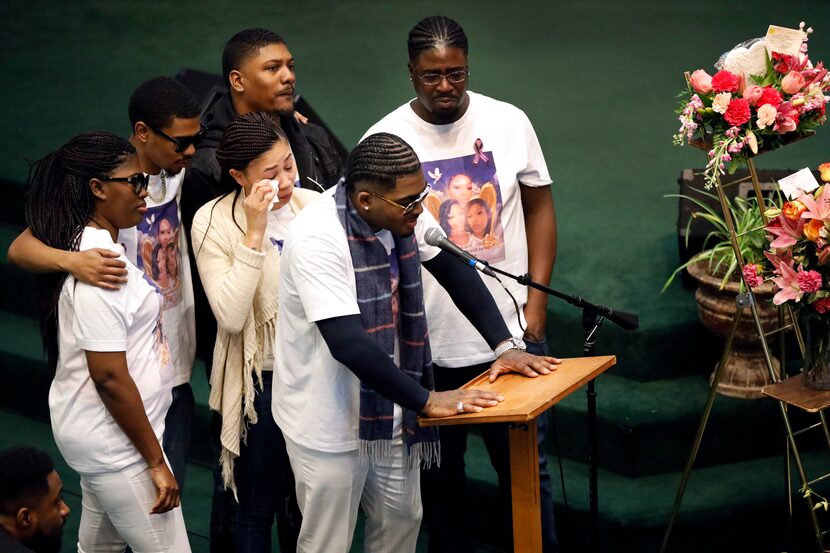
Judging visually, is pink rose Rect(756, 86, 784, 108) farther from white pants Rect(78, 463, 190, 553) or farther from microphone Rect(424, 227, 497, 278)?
white pants Rect(78, 463, 190, 553)

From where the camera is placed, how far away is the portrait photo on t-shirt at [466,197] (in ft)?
11.6

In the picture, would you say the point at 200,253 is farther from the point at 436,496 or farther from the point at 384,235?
the point at 436,496

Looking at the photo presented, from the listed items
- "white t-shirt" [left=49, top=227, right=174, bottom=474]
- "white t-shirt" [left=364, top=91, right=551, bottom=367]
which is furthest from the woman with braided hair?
"white t-shirt" [left=364, top=91, right=551, bottom=367]

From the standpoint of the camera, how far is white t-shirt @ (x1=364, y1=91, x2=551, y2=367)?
3.53 metres

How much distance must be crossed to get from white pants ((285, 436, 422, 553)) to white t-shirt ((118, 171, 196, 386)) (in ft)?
1.68

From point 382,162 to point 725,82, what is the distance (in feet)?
3.70

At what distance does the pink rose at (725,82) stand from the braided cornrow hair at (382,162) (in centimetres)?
103

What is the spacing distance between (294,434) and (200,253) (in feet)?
1.99

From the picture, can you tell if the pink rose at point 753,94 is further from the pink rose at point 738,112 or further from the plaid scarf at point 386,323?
the plaid scarf at point 386,323

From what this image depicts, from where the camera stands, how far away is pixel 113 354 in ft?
9.73

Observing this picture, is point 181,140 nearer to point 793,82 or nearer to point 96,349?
point 96,349

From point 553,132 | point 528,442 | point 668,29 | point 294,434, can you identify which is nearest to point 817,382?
point 528,442

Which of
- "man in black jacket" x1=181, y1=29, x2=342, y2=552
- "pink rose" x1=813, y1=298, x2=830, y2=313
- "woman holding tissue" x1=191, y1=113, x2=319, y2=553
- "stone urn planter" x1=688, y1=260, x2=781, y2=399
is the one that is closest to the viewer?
"woman holding tissue" x1=191, y1=113, x2=319, y2=553

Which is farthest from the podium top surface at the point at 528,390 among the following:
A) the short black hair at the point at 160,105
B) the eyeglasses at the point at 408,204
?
the short black hair at the point at 160,105
